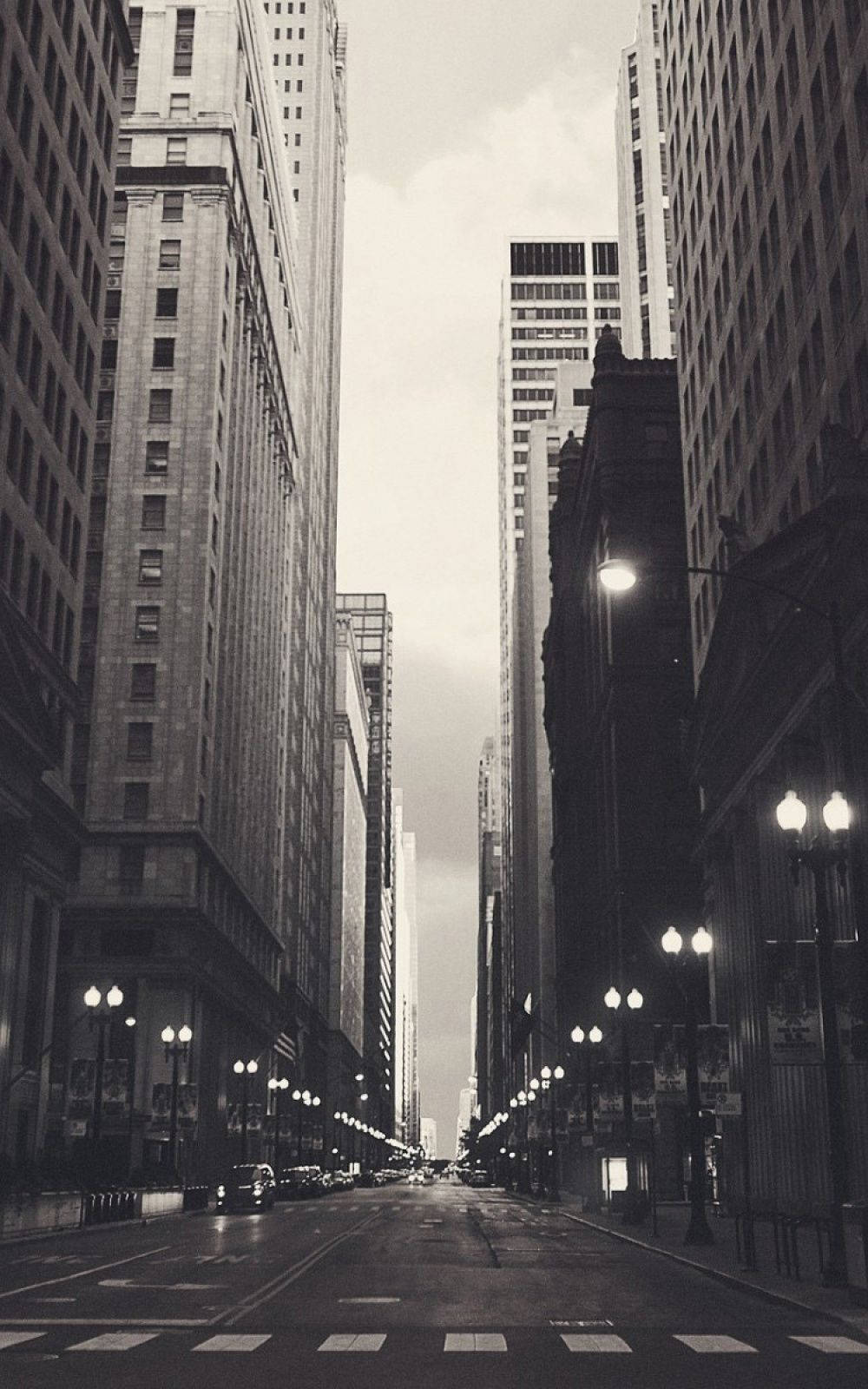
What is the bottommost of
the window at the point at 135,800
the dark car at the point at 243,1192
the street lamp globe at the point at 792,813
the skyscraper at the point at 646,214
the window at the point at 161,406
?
the dark car at the point at 243,1192

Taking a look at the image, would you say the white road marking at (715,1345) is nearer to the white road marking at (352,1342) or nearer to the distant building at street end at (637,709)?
the white road marking at (352,1342)

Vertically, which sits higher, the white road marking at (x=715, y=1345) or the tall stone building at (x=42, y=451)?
the tall stone building at (x=42, y=451)

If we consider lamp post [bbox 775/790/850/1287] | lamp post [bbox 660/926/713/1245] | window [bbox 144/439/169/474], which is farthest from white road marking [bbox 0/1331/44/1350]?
window [bbox 144/439/169/474]

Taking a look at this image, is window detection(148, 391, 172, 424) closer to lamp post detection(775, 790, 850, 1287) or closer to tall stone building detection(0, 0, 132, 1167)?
tall stone building detection(0, 0, 132, 1167)

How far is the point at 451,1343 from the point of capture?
17.8 metres

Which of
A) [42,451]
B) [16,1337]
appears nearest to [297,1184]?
[42,451]

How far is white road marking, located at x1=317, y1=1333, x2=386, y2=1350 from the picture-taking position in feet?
56.8

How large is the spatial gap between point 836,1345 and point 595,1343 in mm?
2764

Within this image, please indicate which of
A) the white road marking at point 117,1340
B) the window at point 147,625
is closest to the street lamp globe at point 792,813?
the white road marking at point 117,1340

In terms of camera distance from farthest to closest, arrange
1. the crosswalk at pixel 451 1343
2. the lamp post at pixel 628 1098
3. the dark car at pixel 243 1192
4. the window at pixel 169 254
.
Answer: the window at pixel 169 254, the dark car at pixel 243 1192, the lamp post at pixel 628 1098, the crosswalk at pixel 451 1343

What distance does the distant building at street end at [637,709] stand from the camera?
8612 cm

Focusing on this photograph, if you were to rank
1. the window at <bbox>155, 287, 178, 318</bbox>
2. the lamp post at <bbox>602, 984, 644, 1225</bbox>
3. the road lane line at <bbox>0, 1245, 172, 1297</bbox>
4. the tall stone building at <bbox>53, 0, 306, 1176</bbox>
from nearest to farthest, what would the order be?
the road lane line at <bbox>0, 1245, 172, 1297</bbox> → the lamp post at <bbox>602, 984, 644, 1225</bbox> → the tall stone building at <bbox>53, 0, 306, 1176</bbox> → the window at <bbox>155, 287, 178, 318</bbox>

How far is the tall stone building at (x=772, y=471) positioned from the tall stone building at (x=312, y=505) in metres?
80.1

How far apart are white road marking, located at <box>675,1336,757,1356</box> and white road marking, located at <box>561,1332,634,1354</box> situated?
755 millimetres
